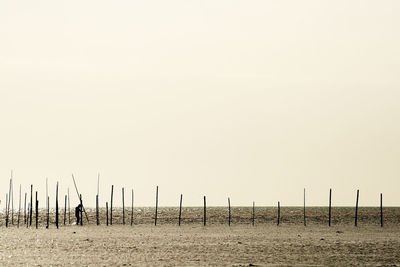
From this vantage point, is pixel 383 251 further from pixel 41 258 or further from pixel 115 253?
pixel 41 258

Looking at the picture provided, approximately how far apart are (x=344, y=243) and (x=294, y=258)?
25.9ft

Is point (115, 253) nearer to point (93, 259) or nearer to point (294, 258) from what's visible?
point (93, 259)

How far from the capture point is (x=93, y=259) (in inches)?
1010

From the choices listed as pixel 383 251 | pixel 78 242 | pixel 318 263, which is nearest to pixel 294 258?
pixel 318 263

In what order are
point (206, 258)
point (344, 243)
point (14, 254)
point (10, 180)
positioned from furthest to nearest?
point (10, 180), point (344, 243), point (14, 254), point (206, 258)

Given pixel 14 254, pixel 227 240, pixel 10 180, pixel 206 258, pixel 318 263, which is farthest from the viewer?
pixel 10 180

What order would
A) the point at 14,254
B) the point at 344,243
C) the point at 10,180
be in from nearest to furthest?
the point at 14,254, the point at 344,243, the point at 10,180

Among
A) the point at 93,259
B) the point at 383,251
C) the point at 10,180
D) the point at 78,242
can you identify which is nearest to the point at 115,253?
the point at 93,259

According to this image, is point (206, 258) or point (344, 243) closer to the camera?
point (206, 258)

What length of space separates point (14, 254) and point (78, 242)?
6939 mm

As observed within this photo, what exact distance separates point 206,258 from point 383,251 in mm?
7481

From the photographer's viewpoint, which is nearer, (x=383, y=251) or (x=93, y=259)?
(x=93, y=259)

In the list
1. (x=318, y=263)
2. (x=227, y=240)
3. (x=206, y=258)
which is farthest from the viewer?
(x=227, y=240)

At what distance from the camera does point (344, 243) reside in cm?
3300
